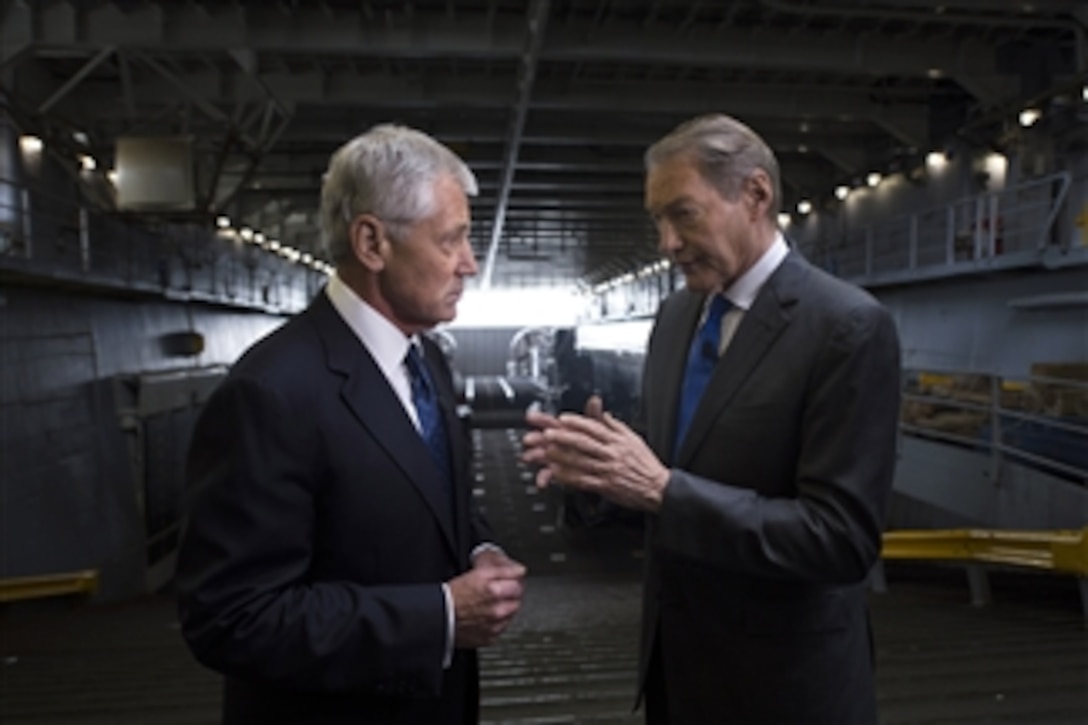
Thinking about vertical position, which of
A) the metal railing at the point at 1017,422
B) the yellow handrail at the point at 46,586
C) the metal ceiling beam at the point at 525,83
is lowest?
the yellow handrail at the point at 46,586

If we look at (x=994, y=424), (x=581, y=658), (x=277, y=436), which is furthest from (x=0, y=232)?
(x=994, y=424)

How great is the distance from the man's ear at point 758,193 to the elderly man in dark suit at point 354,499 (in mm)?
693

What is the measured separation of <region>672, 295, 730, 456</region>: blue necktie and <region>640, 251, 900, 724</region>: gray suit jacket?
0.12 metres

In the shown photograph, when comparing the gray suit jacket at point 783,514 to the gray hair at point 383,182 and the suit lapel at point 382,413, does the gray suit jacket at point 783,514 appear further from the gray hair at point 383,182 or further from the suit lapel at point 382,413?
the gray hair at point 383,182

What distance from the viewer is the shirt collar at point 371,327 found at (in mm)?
1747

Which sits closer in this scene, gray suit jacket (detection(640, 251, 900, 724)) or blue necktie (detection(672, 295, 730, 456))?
gray suit jacket (detection(640, 251, 900, 724))

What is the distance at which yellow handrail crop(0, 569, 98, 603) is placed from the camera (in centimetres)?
786

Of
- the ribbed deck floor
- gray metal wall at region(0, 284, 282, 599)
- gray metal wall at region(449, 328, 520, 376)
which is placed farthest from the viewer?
gray metal wall at region(449, 328, 520, 376)

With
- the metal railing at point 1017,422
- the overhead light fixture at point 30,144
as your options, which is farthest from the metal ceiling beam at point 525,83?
the overhead light fixture at point 30,144

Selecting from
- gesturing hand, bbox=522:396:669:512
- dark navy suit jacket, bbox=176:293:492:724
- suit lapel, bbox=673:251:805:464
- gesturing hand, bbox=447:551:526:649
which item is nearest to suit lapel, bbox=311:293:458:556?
dark navy suit jacket, bbox=176:293:492:724

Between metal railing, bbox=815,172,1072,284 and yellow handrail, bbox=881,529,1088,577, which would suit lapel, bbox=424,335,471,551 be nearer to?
yellow handrail, bbox=881,529,1088,577

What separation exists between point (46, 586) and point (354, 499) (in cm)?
850

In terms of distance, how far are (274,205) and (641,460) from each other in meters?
22.7

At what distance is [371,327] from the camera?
175 cm
